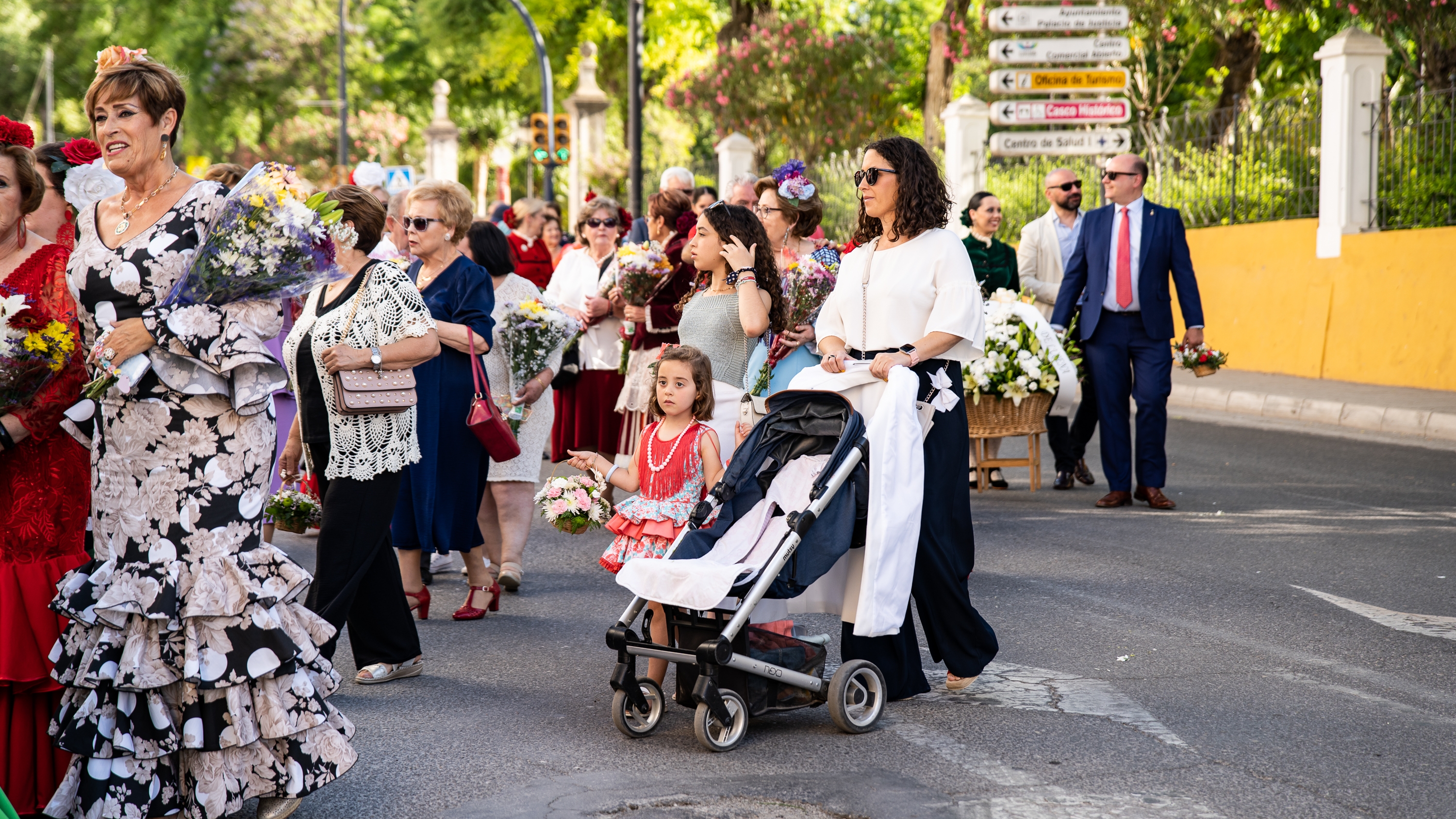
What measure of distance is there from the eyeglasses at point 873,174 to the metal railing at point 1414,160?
38.0ft

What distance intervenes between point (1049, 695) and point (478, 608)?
2.75 meters

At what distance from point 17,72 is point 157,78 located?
65.4 m

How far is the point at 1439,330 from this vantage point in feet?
48.2

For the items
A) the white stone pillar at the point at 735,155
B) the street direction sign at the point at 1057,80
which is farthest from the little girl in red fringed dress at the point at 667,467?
the white stone pillar at the point at 735,155

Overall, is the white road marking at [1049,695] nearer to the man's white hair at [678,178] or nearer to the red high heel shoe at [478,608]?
the red high heel shoe at [478,608]

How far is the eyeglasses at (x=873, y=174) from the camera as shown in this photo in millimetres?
5379

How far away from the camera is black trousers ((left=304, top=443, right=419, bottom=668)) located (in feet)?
17.8

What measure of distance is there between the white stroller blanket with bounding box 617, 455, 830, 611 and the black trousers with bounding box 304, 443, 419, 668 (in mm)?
1044

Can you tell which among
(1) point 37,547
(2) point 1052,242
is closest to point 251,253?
(1) point 37,547

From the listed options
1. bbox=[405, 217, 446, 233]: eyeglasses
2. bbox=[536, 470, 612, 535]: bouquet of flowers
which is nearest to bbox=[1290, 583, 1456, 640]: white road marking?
bbox=[536, 470, 612, 535]: bouquet of flowers

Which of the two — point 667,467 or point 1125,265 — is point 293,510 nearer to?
point 667,467

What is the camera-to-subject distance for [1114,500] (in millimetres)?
9594

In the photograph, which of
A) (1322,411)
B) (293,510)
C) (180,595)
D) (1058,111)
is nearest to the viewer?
(180,595)

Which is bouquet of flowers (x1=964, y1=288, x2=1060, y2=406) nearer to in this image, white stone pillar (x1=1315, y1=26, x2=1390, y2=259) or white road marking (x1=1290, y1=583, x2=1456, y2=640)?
white road marking (x1=1290, y1=583, x2=1456, y2=640)
